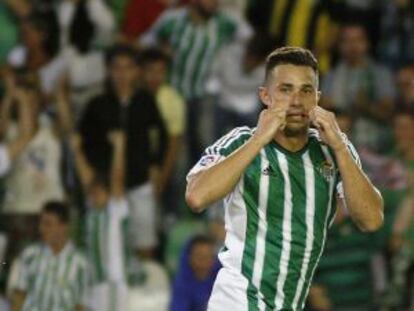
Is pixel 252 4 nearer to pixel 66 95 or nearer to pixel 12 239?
pixel 66 95

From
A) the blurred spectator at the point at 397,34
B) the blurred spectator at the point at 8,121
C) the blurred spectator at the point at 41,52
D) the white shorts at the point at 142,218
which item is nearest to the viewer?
the blurred spectator at the point at 8,121

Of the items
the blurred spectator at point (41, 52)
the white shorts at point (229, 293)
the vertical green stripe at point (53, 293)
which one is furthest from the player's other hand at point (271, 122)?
the blurred spectator at point (41, 52)

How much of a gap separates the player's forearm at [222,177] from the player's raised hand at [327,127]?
0.26 m

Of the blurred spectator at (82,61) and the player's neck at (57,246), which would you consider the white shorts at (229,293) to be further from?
the blurred spectator at (82,61)

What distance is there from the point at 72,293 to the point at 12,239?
4.07ft

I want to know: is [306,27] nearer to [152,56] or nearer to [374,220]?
[152,56]

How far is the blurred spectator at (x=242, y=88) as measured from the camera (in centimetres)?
1324

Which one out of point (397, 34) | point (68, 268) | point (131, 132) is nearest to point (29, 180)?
point (131, 132)

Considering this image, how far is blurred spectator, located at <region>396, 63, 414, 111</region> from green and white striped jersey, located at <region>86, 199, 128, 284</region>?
2493 mm

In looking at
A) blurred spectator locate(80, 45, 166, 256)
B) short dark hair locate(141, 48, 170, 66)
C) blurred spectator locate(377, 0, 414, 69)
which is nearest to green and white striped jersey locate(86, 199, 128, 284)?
blurred spectator locate(80, 45, 166, 256)

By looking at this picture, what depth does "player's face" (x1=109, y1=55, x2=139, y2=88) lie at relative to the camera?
501 inches

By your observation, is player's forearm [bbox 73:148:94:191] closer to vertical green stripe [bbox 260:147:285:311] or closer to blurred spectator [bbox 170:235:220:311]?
blurred spectator [bbox 170:235:220:311]

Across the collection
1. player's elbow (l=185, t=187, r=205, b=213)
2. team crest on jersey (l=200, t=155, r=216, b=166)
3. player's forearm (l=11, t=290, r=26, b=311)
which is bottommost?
player's forearm (l=11, t=290, r=26, b=311)

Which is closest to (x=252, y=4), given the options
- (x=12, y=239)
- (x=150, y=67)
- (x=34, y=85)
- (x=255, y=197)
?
(x=150, y=67)
